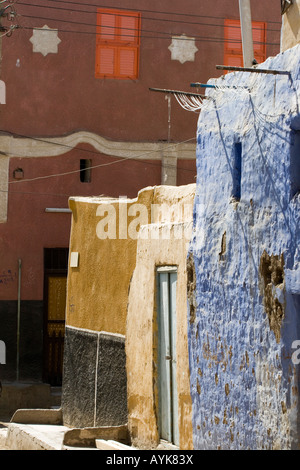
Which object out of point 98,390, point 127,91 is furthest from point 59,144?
point 98,390

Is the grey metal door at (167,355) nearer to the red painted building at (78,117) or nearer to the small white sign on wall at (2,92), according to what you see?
the red painted building at (78,117)

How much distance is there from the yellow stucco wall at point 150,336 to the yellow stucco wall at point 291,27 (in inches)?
84.2

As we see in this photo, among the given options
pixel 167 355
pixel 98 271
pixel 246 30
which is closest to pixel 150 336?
pixel 167 355

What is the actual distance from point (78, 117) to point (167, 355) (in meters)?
8.86

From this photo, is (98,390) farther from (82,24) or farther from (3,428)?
(82,24)

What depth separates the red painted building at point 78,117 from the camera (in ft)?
59.4

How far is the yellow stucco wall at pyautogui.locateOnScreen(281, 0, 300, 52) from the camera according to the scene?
27.7 feet

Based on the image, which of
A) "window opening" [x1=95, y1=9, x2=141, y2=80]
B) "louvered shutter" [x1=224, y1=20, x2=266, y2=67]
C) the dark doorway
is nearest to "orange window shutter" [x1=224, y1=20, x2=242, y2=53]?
"louvered shutter" [x1=224, y1=20, x2=266, y2=67]

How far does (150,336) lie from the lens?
1063 cm

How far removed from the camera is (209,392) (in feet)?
29.9

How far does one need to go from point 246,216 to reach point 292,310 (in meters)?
1.08

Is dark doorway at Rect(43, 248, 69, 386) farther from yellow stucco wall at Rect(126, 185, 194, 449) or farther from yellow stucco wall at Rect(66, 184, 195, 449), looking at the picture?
yellow stucco wall at Rect(126, 185, 194, 449)

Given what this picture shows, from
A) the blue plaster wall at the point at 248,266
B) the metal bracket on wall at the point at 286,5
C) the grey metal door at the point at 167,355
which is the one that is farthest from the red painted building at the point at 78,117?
the metal bracket on wall at the point at 286,5

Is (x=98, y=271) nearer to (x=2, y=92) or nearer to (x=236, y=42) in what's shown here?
(x=2, y=92)
